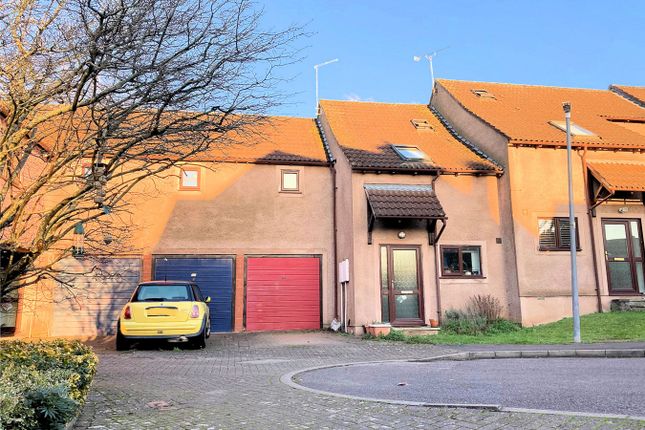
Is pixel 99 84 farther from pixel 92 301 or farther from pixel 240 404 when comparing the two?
pixel 92 301

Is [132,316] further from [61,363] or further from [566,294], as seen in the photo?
[566,294]

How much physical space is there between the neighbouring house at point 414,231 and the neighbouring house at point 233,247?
1.01m

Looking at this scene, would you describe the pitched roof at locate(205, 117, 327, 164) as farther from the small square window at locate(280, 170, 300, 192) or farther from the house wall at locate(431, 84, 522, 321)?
the house wall at locate(431, 84, 522, 321)

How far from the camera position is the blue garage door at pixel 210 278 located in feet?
55.3

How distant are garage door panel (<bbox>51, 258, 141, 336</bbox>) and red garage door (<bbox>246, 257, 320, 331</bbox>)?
3.78m

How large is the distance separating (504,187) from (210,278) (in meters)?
10.1

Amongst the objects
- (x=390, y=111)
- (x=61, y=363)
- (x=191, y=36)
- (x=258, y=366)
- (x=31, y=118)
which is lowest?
(x=258, y=366)

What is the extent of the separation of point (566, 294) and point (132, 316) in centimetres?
1277

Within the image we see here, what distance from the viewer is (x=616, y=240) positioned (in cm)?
1705

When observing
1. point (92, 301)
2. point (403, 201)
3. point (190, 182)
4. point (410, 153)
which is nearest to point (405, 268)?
point (403, 201)

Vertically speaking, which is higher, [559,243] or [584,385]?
[559,243]

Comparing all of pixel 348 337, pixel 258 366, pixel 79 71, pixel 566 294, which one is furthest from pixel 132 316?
pixel 566 294

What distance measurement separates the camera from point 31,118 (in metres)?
6.21

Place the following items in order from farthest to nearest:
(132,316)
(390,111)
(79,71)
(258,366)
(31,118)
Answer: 1. (390,111)
2. (132,316)
3. (258,366)
4. (31,118)
5. (79,71)
